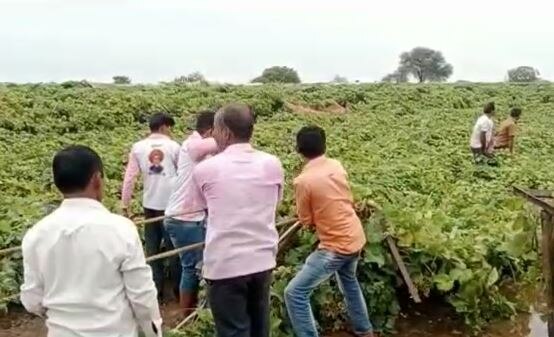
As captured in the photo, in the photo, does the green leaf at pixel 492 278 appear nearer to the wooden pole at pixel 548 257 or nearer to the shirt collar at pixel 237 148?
the wooden pole at pixel 548 257

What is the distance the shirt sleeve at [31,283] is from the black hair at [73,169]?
0.28 metres

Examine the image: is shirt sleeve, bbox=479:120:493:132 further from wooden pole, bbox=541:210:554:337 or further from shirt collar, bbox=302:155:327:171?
shirt collar, bbox=302:155:327:171

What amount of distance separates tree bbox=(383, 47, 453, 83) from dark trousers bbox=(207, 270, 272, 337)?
81467mm

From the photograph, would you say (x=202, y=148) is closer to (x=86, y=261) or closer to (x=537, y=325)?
(x=537, y=325)

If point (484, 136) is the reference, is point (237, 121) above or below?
above

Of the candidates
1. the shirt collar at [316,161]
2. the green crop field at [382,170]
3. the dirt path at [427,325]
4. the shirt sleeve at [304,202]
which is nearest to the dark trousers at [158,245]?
the dirt path at [427,325]

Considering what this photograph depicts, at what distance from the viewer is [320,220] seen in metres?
5.95

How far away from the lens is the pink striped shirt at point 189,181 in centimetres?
688

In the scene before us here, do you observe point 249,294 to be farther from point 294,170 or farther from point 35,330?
point 294,170

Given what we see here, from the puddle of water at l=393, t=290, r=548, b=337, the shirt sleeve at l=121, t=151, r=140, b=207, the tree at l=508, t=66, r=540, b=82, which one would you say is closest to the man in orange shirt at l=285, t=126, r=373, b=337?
the puddle of water at l=393, t=290, r=548, b=337

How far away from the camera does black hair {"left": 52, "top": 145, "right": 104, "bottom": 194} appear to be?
3463mm

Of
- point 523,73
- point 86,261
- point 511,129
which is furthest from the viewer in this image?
point 523,73

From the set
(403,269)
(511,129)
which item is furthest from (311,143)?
(511,129)

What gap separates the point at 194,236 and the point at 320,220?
1.44 m
